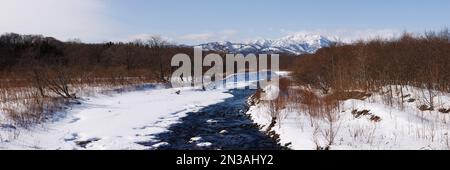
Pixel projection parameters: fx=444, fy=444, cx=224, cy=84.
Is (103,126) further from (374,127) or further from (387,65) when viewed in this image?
(387,65)

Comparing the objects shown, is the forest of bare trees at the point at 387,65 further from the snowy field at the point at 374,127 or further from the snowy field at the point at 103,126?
the snowy field at the point at 103,126

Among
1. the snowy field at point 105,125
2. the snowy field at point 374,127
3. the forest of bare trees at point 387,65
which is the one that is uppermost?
the forest of bare trees at point 387,65

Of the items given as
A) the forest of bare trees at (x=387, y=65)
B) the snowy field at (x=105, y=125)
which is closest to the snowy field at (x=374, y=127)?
→ the forest of bare trees at (x=387, y=65)

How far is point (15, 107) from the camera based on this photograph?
18.5 m

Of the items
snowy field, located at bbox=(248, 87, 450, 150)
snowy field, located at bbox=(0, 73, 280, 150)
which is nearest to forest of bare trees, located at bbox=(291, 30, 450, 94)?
snowy field, located at bbox=(248, 87, 450, 150)

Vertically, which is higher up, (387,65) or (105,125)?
A: (387,65)

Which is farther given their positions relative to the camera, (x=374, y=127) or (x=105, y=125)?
(x=105, y=125)

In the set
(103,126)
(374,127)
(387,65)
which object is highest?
(387,65)

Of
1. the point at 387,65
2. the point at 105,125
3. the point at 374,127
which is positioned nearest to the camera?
the point at 374,127

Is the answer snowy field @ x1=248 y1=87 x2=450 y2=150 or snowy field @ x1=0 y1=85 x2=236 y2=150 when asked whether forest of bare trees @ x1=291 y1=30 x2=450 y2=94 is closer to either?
snowy field @ x1=248 y1=87 x2=450 y2=150

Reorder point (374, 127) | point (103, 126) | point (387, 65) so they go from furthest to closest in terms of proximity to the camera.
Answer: point (387, 65) → point (103, 126) → point (374, 127)

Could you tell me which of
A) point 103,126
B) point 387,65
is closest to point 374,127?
point 387,65

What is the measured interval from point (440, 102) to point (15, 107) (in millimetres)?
16687
